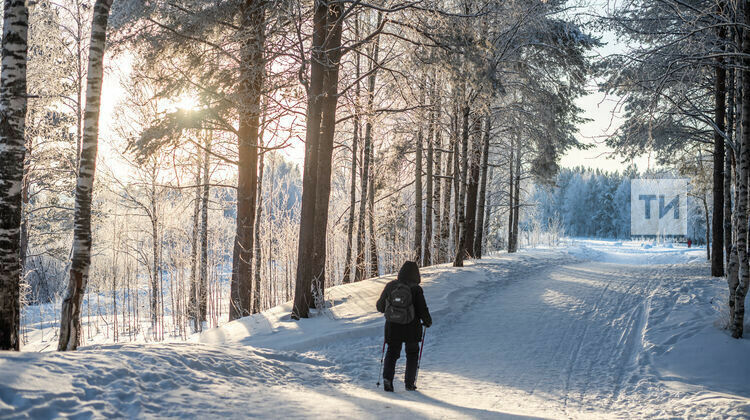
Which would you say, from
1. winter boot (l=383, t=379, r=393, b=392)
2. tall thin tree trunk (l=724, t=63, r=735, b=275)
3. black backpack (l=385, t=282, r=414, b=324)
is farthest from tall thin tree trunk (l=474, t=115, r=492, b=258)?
winter boot (l=383, t=379, r=393, b=392)

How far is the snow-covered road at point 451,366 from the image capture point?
3.67 m

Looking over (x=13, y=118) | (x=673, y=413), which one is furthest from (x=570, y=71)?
(x=13, y=118)

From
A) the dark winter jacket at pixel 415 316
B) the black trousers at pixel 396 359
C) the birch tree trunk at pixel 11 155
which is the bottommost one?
the black trousers at pixel 396 359

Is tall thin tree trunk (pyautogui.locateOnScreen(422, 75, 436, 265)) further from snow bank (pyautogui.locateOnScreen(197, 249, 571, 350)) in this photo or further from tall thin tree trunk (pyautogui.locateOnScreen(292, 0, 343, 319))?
tall thin tree trunk (pyautogui.locateOnScreen(292, 0, 343, 319))

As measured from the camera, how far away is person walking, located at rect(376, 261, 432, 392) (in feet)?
17.5

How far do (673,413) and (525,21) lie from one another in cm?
1133

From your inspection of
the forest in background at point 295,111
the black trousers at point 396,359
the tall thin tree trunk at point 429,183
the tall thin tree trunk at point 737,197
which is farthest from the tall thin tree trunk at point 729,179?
the black trousers at point 396,359

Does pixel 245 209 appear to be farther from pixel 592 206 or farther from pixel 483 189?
pixel 592 206

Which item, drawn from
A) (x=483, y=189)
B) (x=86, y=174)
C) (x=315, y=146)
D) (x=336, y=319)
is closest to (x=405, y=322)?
(x=336, y=319)

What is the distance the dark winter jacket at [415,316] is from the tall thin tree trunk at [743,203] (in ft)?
18.4

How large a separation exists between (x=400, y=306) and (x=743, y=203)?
6.23 metres

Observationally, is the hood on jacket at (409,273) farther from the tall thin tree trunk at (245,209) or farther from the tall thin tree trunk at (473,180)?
the tall thin tree trunk at (473,180)

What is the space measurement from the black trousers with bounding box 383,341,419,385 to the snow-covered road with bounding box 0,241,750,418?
0.22 metres

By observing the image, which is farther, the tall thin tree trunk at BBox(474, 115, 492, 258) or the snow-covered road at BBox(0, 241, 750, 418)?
the tall thin tree trunk at BBox(474, 115, 492, 258)
